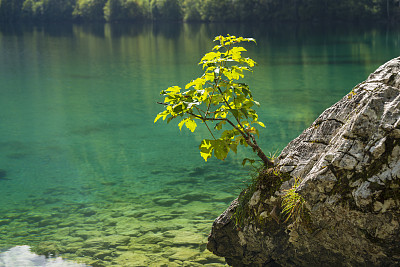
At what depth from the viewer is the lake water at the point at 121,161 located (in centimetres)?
737

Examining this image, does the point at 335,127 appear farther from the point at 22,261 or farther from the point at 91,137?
the point at 91,137

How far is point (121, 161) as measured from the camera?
40.0 ft

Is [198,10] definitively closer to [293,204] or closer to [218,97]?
[218,97]

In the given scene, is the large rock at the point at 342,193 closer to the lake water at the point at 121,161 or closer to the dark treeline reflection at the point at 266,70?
the lake water at the point at 121,161

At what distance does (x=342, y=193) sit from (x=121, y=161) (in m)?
8.36

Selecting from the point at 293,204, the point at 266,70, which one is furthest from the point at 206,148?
the point at 266,70

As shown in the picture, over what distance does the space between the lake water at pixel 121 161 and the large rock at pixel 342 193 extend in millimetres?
1075

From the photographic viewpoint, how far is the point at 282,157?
5344 millimetres

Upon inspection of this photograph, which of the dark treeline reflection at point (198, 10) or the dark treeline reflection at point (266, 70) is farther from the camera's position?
the dark treeline reflection at point (198, 10)

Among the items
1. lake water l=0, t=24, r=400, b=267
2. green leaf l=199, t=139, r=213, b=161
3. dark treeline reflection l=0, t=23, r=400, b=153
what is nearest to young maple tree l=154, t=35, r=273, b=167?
green leaf l=199, t=139, r=213, b=161

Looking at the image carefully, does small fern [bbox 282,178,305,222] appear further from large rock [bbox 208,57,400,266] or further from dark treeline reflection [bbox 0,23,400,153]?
dark treeline reflection [bbox 0,23,400,153]

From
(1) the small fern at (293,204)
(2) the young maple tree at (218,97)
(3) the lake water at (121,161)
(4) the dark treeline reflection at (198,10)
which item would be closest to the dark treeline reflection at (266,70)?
(3) the lake water at (121,161)

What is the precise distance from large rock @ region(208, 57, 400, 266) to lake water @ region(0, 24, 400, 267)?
1.07 meters

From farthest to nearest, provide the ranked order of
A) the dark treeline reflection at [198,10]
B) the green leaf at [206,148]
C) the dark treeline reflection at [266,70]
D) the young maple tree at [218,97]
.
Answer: the dark treeline reflection at [198,10] → the dark treeline reflection at [266,70] → the green leaf at [206,148] → the young maple tree at [218,97]
